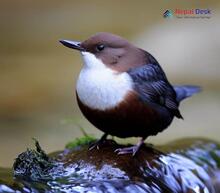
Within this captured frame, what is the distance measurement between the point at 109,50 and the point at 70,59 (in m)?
6.86

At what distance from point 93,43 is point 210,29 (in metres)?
7.24

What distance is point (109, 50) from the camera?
3.74 metres

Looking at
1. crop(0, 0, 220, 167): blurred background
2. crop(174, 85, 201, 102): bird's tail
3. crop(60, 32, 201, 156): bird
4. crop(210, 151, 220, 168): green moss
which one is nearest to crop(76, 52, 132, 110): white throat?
crop(60, 32, 201, 156): bird

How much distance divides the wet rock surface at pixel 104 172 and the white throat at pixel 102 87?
0.34m

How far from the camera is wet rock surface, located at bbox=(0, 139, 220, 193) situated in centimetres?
337

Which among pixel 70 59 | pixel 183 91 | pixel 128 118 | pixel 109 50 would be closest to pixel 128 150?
pixel 128 118

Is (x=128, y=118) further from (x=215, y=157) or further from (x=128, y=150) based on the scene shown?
(x=215, y=157)

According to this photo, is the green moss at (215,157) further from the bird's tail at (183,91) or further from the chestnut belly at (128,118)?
the chestnut belly at (128,118)

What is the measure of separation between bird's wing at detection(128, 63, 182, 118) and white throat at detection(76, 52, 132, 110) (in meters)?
0.08

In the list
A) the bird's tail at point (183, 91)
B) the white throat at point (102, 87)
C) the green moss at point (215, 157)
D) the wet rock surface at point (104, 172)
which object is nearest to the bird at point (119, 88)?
the white throat at point (102, 87)

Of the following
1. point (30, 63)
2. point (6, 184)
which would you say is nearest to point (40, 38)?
point (30, 63)

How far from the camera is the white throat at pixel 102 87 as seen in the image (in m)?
3.59

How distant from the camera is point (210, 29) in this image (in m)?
10.7

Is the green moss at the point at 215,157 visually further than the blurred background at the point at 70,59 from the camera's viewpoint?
No
